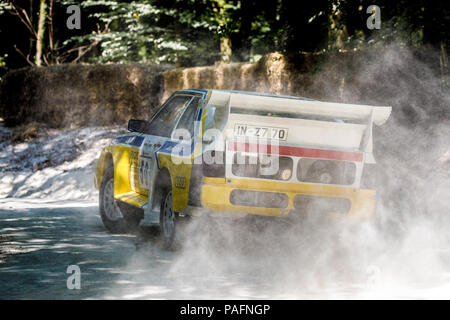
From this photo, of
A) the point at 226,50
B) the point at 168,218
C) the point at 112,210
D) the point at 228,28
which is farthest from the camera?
the point at 226,50

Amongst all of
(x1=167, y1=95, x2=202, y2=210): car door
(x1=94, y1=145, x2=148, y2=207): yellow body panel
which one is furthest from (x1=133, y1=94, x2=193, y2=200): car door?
(x1=167, y1=95, x2=202, y2=210): car door

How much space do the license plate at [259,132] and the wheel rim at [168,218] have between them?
1.16 m

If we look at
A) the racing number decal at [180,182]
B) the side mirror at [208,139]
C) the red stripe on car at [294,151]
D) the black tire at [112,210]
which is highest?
the side mirror at [208,139]

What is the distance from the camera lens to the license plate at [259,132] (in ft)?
23.9

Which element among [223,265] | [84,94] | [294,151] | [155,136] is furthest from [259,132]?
[84,94]

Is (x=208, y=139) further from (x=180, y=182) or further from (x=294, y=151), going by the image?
(x=294, y=151)

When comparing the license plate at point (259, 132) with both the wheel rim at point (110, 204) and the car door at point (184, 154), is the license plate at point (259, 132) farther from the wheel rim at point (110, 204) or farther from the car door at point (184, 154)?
the wheel rim at point (110, 204)

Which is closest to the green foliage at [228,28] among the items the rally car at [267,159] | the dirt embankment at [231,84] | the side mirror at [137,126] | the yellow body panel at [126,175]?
the dirt embankment at [231,84]

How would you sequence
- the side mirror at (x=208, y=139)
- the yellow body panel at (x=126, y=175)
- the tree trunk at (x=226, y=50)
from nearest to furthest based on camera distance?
the side mirror at (x=208, y=139)
the yellow body panel at (x=126, y=175)
the tree trunk at (x=226, y=50)

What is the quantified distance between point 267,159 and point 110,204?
131 inches

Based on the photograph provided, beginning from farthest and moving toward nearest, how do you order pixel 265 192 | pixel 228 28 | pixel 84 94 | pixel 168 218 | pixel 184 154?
pixel 84 94 → pixel 228 28 → pixel 168 218 → pixel 184 154 → pixel 265 192

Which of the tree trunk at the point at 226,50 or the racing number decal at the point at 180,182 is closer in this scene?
the racing number decal at the point at 180,182

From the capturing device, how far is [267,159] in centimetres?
738

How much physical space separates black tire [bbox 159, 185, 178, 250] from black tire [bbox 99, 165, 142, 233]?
1.75 metres
